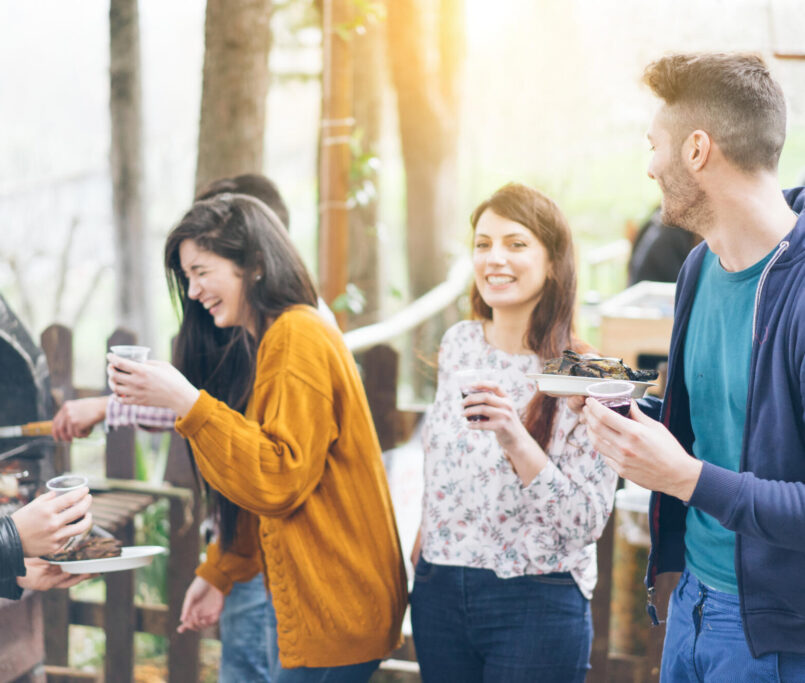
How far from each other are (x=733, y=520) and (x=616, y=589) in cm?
159

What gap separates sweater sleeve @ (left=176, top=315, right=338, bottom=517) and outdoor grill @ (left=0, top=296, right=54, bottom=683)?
66cm

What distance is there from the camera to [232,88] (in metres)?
3.29

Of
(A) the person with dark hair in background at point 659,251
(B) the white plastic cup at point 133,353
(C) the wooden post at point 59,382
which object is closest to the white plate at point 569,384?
(B) the white plastic cup at point 133,353

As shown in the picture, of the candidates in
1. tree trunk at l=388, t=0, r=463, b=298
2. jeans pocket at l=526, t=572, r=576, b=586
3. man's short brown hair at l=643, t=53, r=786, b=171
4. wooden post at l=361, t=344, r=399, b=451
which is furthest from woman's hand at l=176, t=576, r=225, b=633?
tree trunk at l=388, t=0, r=463, b=298

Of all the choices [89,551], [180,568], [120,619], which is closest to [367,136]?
[180,568]

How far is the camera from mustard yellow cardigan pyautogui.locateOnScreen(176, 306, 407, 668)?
1.82m

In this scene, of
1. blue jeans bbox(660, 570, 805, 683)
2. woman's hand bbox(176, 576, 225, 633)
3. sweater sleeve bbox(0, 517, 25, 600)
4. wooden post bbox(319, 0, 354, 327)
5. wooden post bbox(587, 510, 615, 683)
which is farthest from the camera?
wooden post bbox(319, 0, 354, 327)

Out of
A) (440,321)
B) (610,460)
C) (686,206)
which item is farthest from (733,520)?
(440,321)

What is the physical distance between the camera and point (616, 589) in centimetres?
287

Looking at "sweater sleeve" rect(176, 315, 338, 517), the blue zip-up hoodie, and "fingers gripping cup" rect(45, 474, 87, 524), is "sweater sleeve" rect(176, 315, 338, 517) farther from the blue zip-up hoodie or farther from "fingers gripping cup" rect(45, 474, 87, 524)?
the blue zip-up hoodie

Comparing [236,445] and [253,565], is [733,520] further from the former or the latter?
[253,565]

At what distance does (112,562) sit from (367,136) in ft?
17.1

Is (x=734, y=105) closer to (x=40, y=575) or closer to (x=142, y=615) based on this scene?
(x=40, y=575)

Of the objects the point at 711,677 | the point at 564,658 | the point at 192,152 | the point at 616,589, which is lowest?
the point at 616,589
